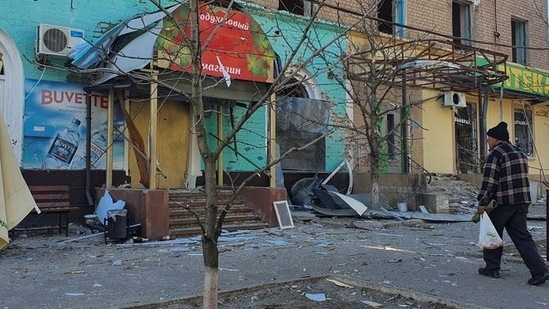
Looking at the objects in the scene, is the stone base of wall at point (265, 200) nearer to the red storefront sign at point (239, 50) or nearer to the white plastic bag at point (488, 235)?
the red storefront sign at point (239, 50)

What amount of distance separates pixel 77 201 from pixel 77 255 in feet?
10.8

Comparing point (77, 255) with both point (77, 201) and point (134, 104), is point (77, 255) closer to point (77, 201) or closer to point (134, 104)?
point (77, 201)

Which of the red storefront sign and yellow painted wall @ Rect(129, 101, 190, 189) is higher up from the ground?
the red storefront sign

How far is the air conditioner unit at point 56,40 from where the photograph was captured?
10.4m

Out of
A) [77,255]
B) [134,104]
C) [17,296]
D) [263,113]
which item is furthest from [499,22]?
[17,296]

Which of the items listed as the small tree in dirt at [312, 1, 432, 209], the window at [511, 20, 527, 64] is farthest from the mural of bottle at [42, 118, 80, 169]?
the window at [511, 20, 527, 64]

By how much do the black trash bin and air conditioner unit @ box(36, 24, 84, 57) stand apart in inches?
139

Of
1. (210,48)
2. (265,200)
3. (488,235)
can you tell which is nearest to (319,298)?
(488,235)

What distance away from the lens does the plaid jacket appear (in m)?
6.13

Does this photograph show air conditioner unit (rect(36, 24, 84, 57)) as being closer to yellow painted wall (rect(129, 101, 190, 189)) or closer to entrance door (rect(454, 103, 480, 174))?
yellow painted wall (rect(129, 101, 190, 189))

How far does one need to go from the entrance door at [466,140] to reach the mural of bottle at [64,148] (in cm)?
1296

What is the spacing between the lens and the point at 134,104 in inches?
471

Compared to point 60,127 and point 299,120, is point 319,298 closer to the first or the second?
point 60,127

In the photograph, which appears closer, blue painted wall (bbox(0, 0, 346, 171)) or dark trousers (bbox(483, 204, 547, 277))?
dark trousers (bbox(483, 204, 547, 277))
